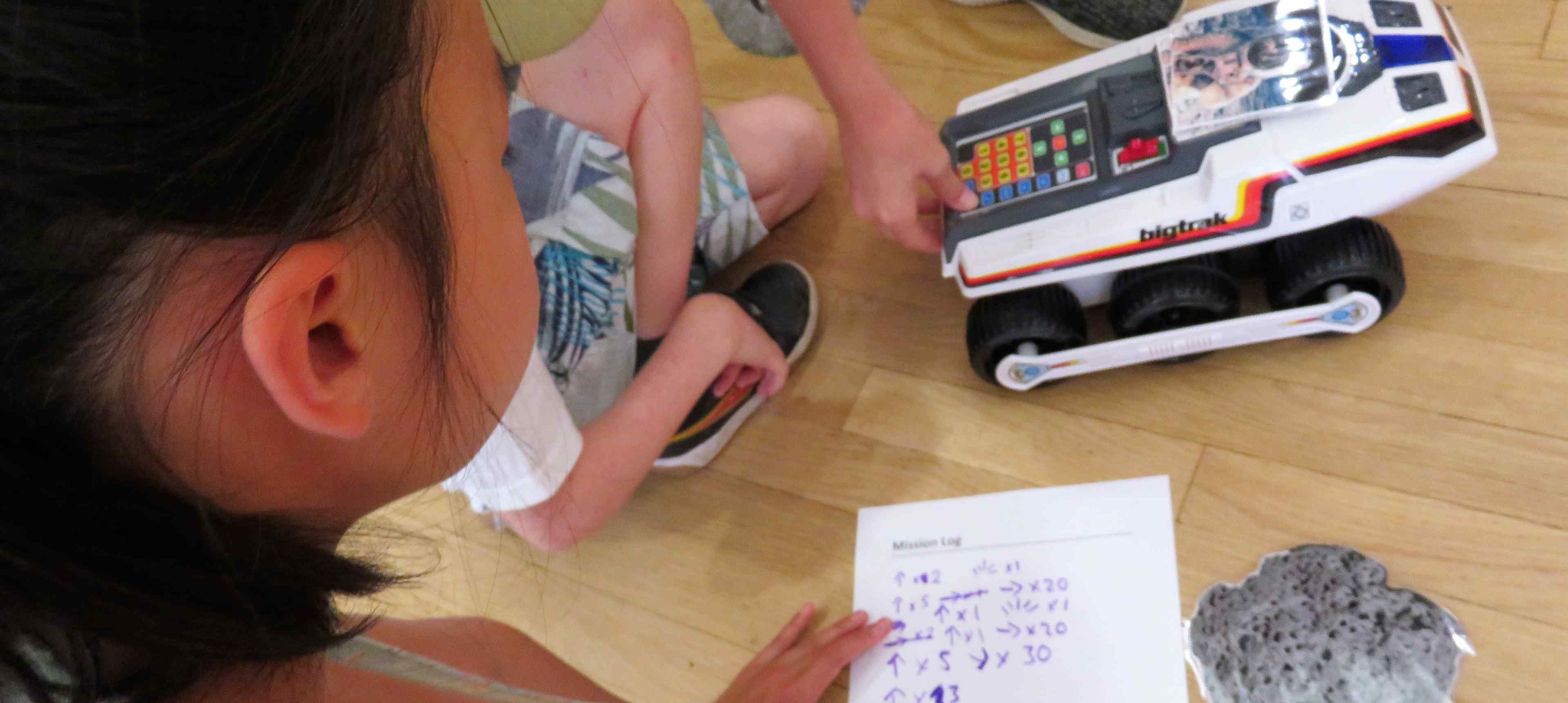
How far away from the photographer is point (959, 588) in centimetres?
72

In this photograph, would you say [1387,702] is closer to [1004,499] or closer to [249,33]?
[1004,499]

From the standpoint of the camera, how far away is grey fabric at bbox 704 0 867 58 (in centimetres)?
113

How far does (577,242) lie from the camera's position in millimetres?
827

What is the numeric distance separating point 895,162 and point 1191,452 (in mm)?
292

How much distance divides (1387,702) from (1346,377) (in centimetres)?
22

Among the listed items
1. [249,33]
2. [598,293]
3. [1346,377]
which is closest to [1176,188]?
[1346,377]

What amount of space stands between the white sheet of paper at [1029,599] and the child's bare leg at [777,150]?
341mm

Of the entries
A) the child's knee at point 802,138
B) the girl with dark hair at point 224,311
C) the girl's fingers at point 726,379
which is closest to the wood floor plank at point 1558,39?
the child's knee at point 802,138

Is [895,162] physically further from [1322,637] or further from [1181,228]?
[1322,637]

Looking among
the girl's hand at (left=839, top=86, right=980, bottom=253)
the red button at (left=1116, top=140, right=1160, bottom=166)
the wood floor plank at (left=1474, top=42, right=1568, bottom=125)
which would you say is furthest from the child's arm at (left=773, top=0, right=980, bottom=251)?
the wood floor plank at (left=1474, top=42, right=1568, bottom=125)

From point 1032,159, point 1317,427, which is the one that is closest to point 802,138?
point 1032,159

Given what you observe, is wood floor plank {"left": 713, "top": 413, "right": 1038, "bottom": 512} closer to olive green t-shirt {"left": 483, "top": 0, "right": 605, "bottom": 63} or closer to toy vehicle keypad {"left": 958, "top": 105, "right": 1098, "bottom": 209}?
toy vehicle keypad {"left": 958, "top": 105, "right": 1098, "bottom": 209}

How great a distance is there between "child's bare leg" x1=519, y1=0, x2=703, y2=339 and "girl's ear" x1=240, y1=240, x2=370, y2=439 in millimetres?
478

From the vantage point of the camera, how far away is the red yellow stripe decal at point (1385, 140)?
0.61 meters
